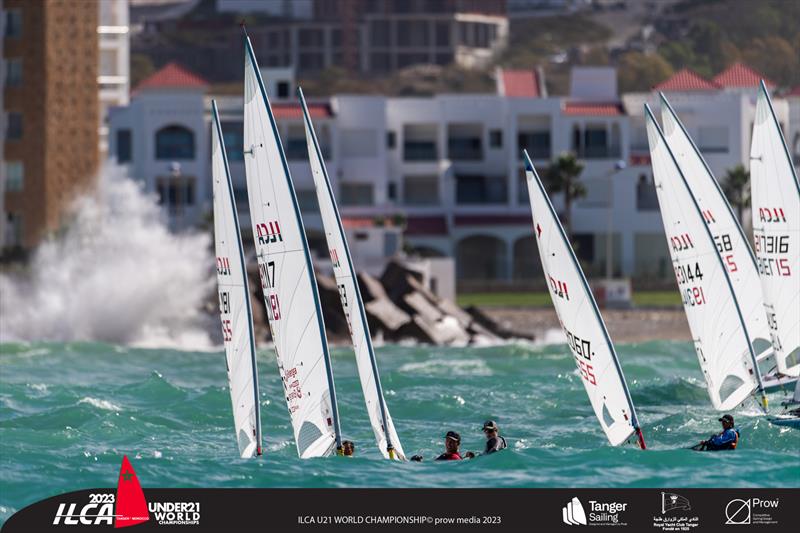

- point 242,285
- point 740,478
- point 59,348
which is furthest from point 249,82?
point 59,348

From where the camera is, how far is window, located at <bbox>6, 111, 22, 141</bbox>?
81.5 m

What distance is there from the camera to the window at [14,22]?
81.4 m

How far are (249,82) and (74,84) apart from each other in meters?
54.9

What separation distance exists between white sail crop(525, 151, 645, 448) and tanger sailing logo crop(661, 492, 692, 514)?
12.0 ft

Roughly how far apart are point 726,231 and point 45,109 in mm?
48154

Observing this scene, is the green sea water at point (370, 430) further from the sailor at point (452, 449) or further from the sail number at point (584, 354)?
the sail number at point (584, 354)

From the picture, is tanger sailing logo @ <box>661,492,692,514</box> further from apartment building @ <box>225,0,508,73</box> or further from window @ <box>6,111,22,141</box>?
apartment building @ <box>225,0,508,73</box>

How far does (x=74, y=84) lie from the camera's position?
82.1 metres

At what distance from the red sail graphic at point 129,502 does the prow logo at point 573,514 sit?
5650mm

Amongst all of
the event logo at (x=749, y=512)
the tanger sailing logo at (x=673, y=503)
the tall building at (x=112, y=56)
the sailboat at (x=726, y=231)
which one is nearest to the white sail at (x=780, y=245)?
the sailboat at (x=726, y=231)

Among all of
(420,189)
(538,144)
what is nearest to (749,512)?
(538,144)

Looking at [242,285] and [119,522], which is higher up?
[242,285]

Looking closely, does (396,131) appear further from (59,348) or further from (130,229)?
(59,348)

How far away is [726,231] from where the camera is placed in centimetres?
3900
